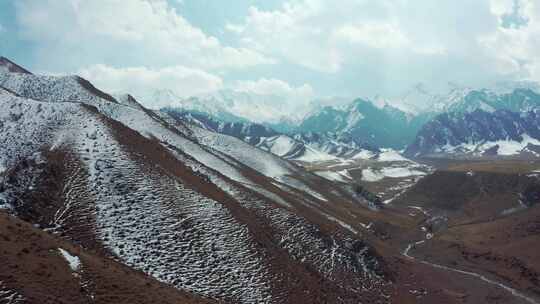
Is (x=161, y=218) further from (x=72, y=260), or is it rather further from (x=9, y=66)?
(x=9, y=66)

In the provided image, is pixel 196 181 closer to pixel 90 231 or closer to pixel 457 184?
pixel 90 231

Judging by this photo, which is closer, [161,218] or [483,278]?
[161,218]

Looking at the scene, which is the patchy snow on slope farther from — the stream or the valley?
the stream

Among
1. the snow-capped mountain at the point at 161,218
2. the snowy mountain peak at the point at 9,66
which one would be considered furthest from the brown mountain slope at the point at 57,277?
the snowy mountain peak at the point at 9,66

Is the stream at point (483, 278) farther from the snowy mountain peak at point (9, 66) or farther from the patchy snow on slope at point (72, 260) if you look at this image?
the snowy mountain peak at point (9, 66)

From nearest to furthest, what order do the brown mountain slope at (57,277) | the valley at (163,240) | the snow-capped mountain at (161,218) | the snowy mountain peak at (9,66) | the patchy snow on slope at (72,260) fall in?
1. the brown mountain slope at (57,277)
2. the patchy snow on slope at (72,260)
3. the valley at (163,240)
4. the snow-capped mountain at (161,218)
5. the snowy mountain peak at (9,66)

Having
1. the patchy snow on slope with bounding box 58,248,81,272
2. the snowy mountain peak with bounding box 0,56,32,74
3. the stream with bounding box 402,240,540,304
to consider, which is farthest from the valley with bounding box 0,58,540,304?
the snowy mountain peak with bounding box 0,56,32,74

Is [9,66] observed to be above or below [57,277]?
above

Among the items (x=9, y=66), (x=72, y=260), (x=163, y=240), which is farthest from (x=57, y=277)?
(x=9, y=66)
